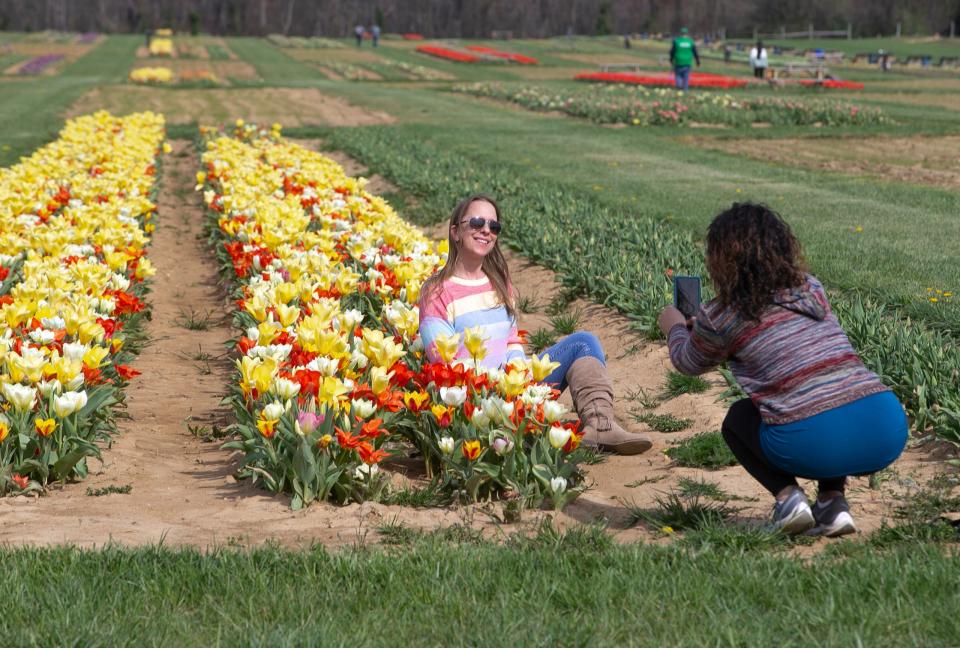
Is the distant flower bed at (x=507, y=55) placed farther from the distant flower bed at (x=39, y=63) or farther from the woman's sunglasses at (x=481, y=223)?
the woman's sunglasses at (x=481, y=223)

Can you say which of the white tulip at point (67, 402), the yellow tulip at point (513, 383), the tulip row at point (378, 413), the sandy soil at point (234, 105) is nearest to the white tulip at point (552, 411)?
the tulip row at point (378, 413)

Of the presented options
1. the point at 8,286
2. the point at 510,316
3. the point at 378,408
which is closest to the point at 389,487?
the point at 378,408

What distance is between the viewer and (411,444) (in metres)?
6.14

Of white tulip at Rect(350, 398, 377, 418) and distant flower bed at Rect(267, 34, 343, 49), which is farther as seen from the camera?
distant flower bed at Rect(267, 34, 343, 49)

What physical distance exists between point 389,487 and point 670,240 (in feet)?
18.1

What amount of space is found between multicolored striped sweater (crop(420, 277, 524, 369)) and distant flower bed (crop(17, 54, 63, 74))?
4534 centimetres

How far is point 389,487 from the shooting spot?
5.33 meters

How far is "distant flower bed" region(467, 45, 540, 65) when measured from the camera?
197 ft

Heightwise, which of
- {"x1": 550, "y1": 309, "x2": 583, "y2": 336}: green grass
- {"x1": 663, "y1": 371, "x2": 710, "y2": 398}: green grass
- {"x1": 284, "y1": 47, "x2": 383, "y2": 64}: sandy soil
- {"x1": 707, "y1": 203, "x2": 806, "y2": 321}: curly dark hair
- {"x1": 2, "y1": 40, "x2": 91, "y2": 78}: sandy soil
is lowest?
{"x1": 2, "y1": 40, "x2": 91, "y2": 78}: sandy soil

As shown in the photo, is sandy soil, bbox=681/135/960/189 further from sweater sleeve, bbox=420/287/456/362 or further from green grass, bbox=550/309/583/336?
sweater sleeve, bbox=420/287/456/362

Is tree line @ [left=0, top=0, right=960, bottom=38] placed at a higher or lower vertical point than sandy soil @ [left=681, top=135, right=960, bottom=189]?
higher

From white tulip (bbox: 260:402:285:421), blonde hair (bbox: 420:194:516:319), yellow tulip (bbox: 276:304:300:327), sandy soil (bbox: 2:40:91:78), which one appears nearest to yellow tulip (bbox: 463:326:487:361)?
blonde hair (bbox: 420:194:516:319)

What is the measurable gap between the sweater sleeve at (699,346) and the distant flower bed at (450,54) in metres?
56.2

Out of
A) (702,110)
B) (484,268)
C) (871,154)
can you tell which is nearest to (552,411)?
(484,268)
